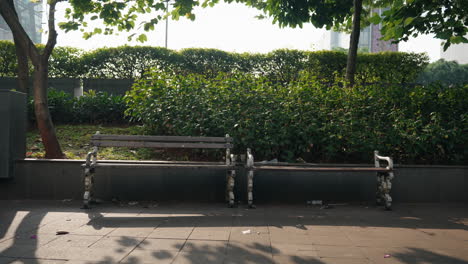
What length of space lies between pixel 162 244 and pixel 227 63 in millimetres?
10991

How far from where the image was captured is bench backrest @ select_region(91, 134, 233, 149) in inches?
229

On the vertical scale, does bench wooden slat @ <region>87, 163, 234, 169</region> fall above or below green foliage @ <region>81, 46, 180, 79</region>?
below

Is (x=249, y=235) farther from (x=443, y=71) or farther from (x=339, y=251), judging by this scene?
(x=443, y=71)

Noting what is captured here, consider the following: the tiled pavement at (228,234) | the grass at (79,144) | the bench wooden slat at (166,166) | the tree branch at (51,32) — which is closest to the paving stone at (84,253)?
the tiled pavement at (228,234)

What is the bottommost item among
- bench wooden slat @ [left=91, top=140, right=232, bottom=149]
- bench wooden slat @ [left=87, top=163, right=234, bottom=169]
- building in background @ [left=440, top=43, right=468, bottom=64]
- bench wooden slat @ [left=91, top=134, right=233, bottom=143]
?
bench wooden slat @ [left=87, top=163, right=234, bottom=169]

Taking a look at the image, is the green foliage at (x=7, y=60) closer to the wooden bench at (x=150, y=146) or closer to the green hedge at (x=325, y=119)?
the green hedge at (x=325, y=119)

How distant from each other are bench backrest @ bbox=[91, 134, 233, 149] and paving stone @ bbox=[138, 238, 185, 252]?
227cm

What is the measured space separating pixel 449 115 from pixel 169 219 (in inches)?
208

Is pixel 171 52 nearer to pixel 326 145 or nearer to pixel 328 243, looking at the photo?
pixel 326 145

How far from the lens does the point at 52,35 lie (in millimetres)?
6871

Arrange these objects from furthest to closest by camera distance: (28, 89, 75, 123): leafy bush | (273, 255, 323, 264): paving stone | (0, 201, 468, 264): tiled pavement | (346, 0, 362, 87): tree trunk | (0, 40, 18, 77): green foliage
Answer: (0, 40, 18, 77): green foliage
(28, 89, 75, 123): leafy bush
(346, 0, 362, 87): tree trunk
(0, 201, 468, 264): tiled pavement
(273, 255, 323, 264): paving stone

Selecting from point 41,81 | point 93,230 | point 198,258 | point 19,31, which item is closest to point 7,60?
point 19,31

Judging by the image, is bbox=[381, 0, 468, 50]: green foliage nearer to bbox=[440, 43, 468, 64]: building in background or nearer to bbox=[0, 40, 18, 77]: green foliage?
bbox=[0, 40, 18, 77]: green foliage

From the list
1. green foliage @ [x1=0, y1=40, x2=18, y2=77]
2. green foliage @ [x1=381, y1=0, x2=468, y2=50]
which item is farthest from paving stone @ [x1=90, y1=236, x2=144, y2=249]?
green foliage @ [x1=0, y1=40, x2=18, y2=77]
